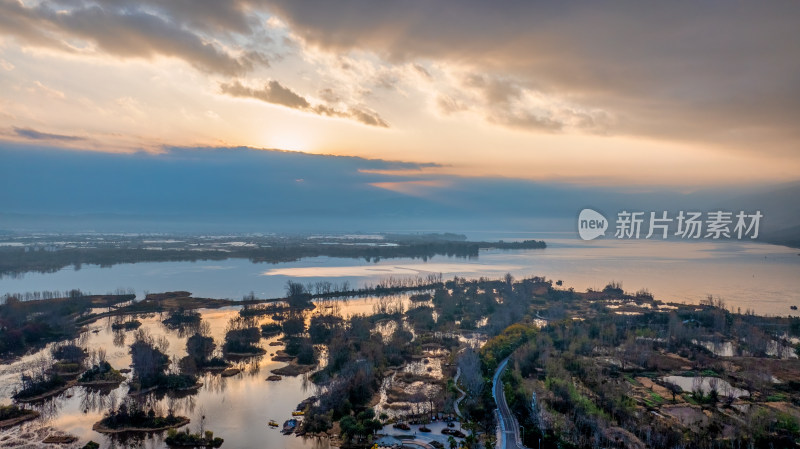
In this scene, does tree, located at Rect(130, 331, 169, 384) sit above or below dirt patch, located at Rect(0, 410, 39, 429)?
above

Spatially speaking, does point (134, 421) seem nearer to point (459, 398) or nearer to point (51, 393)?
point (51, 393)

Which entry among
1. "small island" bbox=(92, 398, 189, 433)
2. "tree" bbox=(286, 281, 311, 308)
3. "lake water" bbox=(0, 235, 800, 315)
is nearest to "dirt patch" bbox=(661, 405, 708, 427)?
"small island" bbox=(92, 398, 189, 433)

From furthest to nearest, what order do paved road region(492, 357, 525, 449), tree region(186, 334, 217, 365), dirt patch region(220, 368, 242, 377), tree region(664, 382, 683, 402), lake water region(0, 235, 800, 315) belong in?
lake water region(0, 235, 800, 315)
tree region(186, 334, 217, 365)
dirt patch region(220, 368, 242, 377)
tree region(664, 382, 683, 402)
paved road region(492, 357, 525, 449)

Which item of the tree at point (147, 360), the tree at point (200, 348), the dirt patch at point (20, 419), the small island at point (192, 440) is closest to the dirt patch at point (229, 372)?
the tree at point (200, 348)

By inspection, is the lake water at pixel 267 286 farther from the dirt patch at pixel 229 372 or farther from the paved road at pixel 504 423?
the paved road at pixel 504 423

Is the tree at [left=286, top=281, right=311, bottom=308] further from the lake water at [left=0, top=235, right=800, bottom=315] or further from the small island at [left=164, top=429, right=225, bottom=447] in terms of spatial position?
the small island at [left=164, top=429, right=225, bottom=447]

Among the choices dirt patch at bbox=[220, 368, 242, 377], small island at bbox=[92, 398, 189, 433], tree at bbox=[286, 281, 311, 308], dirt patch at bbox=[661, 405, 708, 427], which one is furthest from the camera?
tree at bbox=[286, 281, 311, 308]

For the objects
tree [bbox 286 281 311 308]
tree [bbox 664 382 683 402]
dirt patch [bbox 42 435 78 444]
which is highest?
tree [bbox 286 281 311 308]

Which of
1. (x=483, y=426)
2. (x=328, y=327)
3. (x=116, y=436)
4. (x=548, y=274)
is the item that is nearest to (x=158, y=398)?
(x=116, y=436)

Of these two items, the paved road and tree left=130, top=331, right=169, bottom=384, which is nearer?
the paved road
